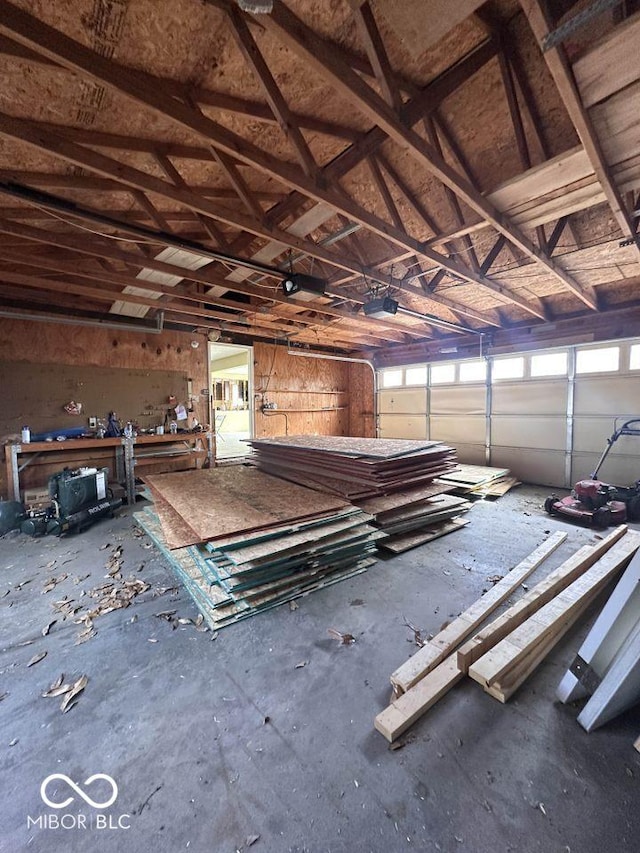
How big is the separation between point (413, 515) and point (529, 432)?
13.8 feet

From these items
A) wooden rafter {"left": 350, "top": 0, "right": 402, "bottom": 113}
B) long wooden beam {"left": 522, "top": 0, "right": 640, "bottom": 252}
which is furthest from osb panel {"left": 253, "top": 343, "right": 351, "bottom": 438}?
long wooden beam {"left": 522, "top": 0, "right": 640, "bottom": 252}

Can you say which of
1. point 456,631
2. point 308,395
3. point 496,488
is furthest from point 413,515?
point 308,395

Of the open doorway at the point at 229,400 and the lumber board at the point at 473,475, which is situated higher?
the open doorway at the point at 229,400

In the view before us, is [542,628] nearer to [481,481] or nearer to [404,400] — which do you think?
[481,481]

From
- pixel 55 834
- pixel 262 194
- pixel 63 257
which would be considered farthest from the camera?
pixel 63 257

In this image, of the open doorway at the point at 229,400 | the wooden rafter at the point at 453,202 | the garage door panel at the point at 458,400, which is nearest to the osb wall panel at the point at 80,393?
the open doorway at the point at 229,400

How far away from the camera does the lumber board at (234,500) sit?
2.69 metres

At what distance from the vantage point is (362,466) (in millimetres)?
3684

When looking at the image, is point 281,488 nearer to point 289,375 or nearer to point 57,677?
point 57,677

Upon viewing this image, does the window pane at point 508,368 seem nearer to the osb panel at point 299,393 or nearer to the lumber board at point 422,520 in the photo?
the lumber board at point 422,520

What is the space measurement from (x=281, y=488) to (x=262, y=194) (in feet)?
9.73

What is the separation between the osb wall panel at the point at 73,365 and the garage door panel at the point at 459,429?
572 centimetres

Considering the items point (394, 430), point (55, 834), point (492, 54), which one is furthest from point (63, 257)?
point (394, 430)

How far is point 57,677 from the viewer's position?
184 cm
